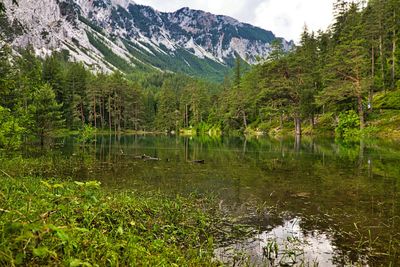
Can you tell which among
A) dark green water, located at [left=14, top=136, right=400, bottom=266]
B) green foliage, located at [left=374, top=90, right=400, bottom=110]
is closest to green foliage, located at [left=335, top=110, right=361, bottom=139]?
green foliage, located at [left=374, top=90, right=400, bottom=110]

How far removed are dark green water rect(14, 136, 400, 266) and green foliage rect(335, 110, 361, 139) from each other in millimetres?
26140

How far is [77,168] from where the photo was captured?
21.3 m

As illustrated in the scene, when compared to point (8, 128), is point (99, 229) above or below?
below

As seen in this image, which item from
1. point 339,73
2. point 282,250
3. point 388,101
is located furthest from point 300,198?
point 388,101

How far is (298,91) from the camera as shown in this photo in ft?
199

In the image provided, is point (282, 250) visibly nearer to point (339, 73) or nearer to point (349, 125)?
point (349, 125)

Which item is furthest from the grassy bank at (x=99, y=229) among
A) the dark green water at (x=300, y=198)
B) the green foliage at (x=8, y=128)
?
the green foliage at (x=8, y=128)

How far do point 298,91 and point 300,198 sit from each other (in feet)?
166

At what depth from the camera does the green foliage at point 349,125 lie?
4934cm

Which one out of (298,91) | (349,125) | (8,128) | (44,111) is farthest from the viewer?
(298,91)

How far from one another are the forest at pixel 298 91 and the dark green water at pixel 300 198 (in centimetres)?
766

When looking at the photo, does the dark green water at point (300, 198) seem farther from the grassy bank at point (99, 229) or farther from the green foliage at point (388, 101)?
the green foliage at point (388, 101)

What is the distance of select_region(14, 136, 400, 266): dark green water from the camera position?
7770 mm

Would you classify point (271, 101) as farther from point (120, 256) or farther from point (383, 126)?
point (120, 256)
